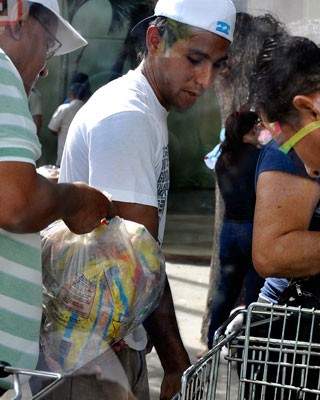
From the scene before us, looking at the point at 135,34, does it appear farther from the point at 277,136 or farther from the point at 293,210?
the point at 293,210

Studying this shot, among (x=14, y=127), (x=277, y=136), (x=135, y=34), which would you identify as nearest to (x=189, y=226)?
(x=135, y=34)

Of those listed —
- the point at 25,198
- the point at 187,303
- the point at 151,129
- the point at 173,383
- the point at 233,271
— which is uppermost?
the point at 25,198

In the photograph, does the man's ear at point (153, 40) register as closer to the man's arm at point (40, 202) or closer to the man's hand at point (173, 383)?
the man's arm at point (40, 202)

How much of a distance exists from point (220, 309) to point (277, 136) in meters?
2.54

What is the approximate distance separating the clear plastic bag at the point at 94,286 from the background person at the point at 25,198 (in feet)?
0.22

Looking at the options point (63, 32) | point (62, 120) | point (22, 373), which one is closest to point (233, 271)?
point (62, 120)

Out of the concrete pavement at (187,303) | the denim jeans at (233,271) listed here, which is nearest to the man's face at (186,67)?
the denim jeans at (233,271)

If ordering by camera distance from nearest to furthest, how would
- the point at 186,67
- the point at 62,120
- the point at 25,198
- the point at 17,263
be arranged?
the point at 25,198
the point at 17,263
the point at 186,67
the point at 62,120

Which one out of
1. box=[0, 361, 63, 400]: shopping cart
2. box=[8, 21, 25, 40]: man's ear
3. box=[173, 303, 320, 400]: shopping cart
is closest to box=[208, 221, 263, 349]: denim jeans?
box=[173, 303, 320, 400]: shopping cart

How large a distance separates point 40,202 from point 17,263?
16cm

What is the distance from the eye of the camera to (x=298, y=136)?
230 cm

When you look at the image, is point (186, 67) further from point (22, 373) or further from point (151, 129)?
point (22, 373)

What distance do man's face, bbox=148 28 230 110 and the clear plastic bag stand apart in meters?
0.49

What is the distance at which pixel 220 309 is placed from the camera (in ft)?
15.8
